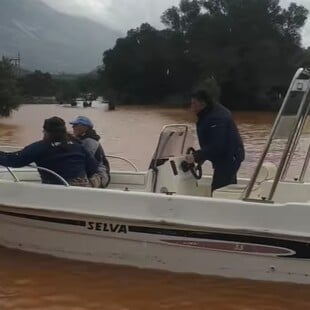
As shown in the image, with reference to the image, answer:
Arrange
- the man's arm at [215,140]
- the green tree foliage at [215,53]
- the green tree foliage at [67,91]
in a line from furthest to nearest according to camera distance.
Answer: the green tree foliage at [67,91] < the green tree foliage at [215,53] < the man's arm at [215,140]

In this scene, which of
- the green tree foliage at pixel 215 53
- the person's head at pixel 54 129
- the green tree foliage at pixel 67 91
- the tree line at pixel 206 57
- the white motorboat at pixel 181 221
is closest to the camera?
the white motorboat at pixel 181 221

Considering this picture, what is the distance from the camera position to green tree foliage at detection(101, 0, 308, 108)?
217 feet

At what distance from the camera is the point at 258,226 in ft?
17.6

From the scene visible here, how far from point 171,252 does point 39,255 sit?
1.31 metres

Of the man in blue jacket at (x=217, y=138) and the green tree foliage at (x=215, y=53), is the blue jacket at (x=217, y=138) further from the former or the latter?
the green tree foliage at (x=215, y=53)

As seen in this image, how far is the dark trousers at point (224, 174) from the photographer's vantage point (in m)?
6.34

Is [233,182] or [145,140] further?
[145,140]

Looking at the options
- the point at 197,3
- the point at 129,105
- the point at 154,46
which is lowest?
the point at 129,105

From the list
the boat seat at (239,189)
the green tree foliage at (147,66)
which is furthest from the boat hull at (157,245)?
the green tree foliage at (147,66)

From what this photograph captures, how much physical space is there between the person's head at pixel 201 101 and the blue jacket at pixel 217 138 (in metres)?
0.04

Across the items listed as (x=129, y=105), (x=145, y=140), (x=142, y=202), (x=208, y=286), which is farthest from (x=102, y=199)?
(x=129, y=105)

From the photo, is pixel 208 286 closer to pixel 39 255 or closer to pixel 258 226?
pixel 258 226

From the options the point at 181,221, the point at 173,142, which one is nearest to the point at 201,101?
the point at 173,142

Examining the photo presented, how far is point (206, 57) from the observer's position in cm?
7231
